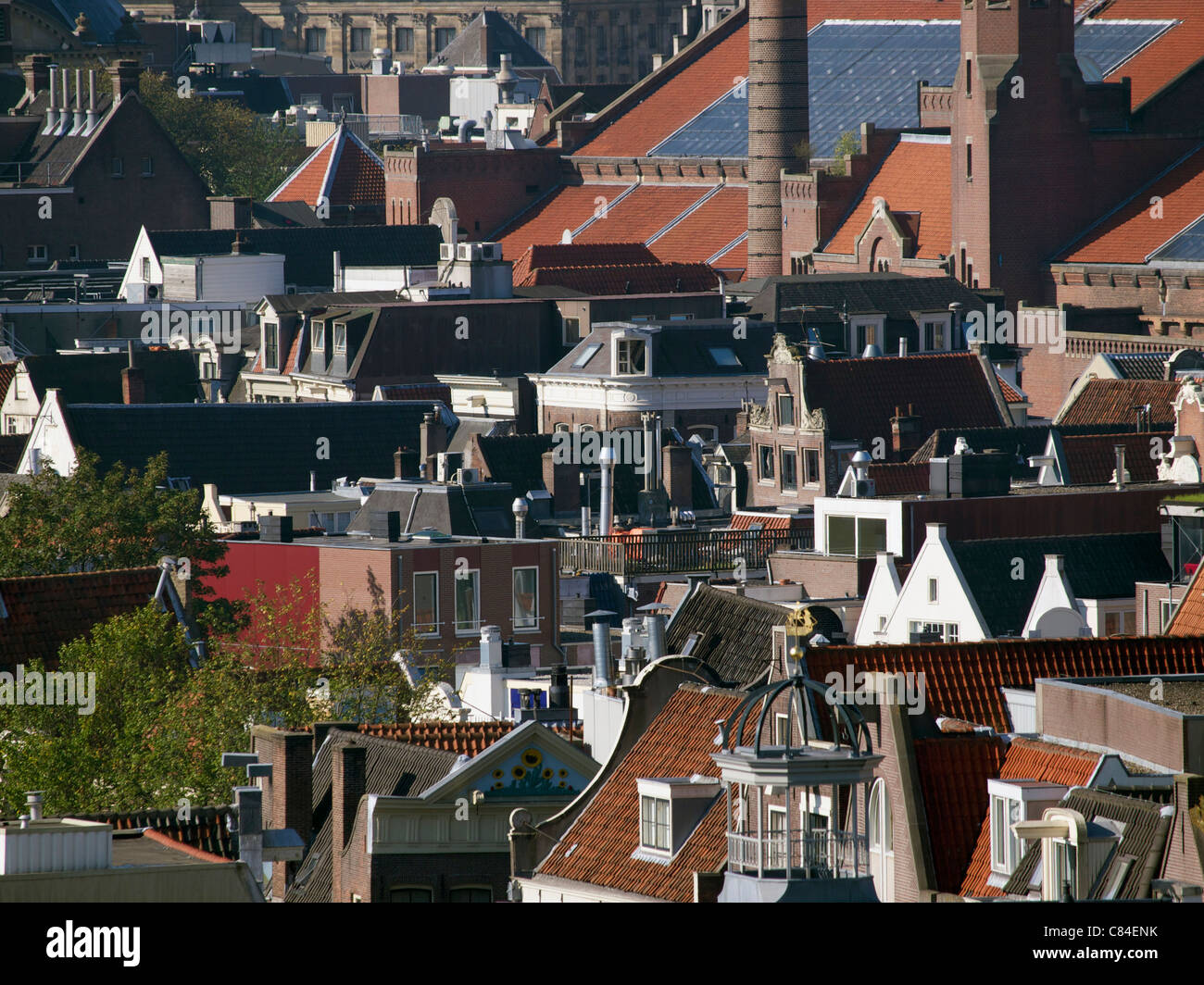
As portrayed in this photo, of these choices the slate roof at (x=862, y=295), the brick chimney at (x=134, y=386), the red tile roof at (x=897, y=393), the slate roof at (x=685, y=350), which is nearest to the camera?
the red tile roof at (x=897, y=393)

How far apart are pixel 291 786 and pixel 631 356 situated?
49.3 meters

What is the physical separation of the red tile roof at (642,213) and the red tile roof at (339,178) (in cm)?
967

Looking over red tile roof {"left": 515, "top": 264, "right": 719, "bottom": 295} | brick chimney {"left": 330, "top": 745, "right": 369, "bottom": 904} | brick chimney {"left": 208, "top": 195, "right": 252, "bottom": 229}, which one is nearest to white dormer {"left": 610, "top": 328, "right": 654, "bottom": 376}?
red tile roof {"left": 515, "top": 264, "right": 719, "bottom": 295}

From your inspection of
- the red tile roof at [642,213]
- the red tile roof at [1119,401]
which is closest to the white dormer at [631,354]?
the red tile roof at [1119,401]

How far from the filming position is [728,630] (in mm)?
32125

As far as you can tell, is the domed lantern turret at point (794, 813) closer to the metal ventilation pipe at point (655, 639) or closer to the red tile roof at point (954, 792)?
the red tile roof at point (954, 792)

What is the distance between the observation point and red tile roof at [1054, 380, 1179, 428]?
64000 mm

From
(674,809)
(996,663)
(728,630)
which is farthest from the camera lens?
(728,630)

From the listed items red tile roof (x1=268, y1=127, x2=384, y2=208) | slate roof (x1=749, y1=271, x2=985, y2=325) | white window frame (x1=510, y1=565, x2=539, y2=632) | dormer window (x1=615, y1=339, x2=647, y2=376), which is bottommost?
white window frame (x1=510, y1=565, x2=539, y2=632)

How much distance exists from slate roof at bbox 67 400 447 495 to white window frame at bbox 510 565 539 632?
18053 mm

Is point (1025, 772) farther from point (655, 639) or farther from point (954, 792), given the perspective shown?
point (655, 639)

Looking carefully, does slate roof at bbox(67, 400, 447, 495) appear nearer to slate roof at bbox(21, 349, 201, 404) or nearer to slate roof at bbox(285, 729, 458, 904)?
slate roof at bbox(21, 349, 201, 404)

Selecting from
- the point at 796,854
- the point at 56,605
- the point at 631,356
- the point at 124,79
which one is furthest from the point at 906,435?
the point at 124,79

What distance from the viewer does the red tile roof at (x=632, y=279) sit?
306 feet
